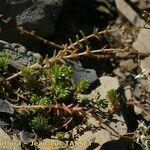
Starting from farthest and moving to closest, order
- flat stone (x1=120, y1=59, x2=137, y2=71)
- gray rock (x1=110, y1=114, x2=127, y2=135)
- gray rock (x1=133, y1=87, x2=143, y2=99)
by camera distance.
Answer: flat stone (x1=120, y1=59, x2=137, y2=71) < gray rock (x1=133, y1=87, x2=143, y2=99) < gray rock (x1=110, y1=114, x2=127, y2=135)

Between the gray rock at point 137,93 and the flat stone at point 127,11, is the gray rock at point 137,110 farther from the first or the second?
the flat stone at point 127,11

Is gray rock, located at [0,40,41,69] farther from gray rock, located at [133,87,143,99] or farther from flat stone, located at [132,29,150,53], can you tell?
flat stone, located at [132,29,150,53]

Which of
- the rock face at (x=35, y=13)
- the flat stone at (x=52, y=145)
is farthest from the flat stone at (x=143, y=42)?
the flat stone at (x=52, y=145)

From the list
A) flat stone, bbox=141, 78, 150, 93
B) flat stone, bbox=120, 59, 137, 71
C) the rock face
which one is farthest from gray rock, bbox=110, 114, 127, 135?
the rock face

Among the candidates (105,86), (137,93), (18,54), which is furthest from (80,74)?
(137,93)

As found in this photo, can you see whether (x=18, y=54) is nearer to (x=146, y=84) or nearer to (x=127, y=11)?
(x=146, y=84)

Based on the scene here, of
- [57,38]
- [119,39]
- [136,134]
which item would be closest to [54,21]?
[57,38]

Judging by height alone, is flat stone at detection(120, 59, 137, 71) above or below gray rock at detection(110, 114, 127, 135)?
below

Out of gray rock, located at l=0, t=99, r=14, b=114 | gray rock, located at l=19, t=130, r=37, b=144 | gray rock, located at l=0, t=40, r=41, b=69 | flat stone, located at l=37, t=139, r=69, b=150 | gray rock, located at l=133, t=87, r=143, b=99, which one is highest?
gray rock, located at l=0, t=40, r=41, b=69

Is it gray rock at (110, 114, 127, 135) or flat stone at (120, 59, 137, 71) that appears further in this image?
flat stone at (120, 59, 137, 71)
